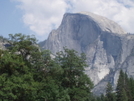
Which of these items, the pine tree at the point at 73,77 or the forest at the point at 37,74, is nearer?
the forest at the point at 37,74

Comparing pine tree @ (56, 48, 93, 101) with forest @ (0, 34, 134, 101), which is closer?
forest @ (0, 34, 134, 101)

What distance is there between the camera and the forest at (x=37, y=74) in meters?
28.6

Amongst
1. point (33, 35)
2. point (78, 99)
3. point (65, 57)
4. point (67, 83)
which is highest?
point (33, 35)

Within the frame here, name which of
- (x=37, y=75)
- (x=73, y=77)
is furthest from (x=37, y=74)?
(x=73, y=77)

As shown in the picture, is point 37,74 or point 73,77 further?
point 73,77

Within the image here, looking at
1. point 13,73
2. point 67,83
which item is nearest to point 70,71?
point 67,83

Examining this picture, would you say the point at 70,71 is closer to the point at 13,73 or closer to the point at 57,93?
the point at 57,93

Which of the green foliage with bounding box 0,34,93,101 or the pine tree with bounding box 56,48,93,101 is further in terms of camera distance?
the pine tree with bounding box 56,48,93,101

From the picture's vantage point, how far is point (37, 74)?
32656 millimetres

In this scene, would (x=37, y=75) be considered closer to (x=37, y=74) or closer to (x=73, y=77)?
(x=37, y=74)

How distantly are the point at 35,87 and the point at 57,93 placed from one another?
3.21 meters

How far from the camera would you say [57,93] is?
101 ft

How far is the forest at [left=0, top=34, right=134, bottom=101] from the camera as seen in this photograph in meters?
28.6

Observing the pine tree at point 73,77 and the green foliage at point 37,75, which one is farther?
the pine tree at point 73,77
